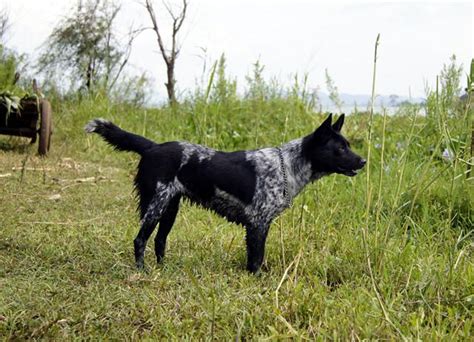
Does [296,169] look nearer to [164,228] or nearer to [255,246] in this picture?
[255,246]

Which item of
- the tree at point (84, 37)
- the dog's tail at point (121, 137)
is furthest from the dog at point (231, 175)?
the tree at point (84, 37)

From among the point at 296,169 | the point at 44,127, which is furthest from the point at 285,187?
the point at 44,127

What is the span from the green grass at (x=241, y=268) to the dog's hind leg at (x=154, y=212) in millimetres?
134

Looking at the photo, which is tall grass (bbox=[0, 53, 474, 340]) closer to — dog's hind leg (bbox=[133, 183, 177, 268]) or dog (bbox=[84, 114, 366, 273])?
dog's hind leg (bbox=[133, 183, 177, 268])

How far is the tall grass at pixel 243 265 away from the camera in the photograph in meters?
3.09

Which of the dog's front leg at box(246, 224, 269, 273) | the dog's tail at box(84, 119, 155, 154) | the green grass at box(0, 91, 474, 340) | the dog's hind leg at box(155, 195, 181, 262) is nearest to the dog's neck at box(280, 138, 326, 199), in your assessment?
the green grass at box(0, 91, 474, 340)

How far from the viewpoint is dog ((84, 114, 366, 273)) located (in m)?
4.19

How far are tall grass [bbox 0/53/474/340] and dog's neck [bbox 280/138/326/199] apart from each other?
0.24 meters

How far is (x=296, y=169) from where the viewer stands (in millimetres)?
4398

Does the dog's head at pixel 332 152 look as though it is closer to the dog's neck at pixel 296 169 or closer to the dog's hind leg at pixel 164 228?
the dog's neck at pixel 296 169

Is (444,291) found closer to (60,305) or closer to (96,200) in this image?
(60,305)

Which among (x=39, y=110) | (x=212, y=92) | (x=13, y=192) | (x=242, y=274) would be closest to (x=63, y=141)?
(x=39, y=110)

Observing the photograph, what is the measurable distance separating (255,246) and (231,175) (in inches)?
19.9

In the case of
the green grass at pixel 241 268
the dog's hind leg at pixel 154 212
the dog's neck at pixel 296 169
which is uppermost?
the dog's neck at pixel 296 169
